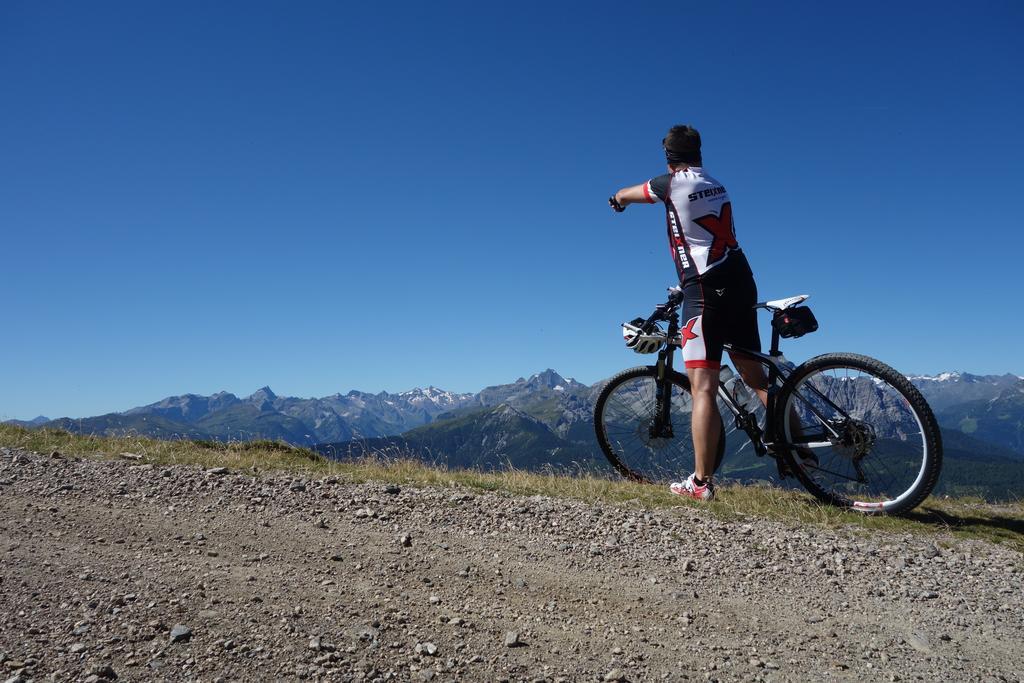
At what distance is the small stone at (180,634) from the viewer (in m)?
Result: 3.56

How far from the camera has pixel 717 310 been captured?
6.76 m

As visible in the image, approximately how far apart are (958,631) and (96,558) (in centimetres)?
601

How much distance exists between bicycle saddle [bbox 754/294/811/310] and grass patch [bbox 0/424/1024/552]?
208cm

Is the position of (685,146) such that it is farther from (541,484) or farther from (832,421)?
(541,484)

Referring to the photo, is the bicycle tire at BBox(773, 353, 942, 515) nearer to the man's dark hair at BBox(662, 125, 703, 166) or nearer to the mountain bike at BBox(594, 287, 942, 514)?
the mountain bike at BBox(594, 287, 942, 514)

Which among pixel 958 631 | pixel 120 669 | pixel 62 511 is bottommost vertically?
pixel 958 631

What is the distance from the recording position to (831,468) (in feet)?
22.3

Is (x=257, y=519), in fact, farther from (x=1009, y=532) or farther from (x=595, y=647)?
(x=1009, y=532)

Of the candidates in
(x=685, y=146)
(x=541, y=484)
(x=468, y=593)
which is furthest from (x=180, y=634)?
(x=685, y=146)

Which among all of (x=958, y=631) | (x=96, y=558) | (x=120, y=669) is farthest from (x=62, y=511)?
(x=958, y=631)

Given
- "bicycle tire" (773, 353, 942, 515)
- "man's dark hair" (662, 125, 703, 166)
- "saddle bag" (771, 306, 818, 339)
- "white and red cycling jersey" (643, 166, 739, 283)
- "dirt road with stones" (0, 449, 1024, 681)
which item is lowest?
"dirt road with stones" (0, 449, 1024, 681)

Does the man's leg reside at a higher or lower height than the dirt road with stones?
higher

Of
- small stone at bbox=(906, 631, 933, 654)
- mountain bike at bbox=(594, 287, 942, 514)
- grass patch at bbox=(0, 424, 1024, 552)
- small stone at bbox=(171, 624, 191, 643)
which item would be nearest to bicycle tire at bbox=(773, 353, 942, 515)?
mountain bike at bbox=(594, 287, 942, 514)

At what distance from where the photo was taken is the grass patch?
6.26 meters
